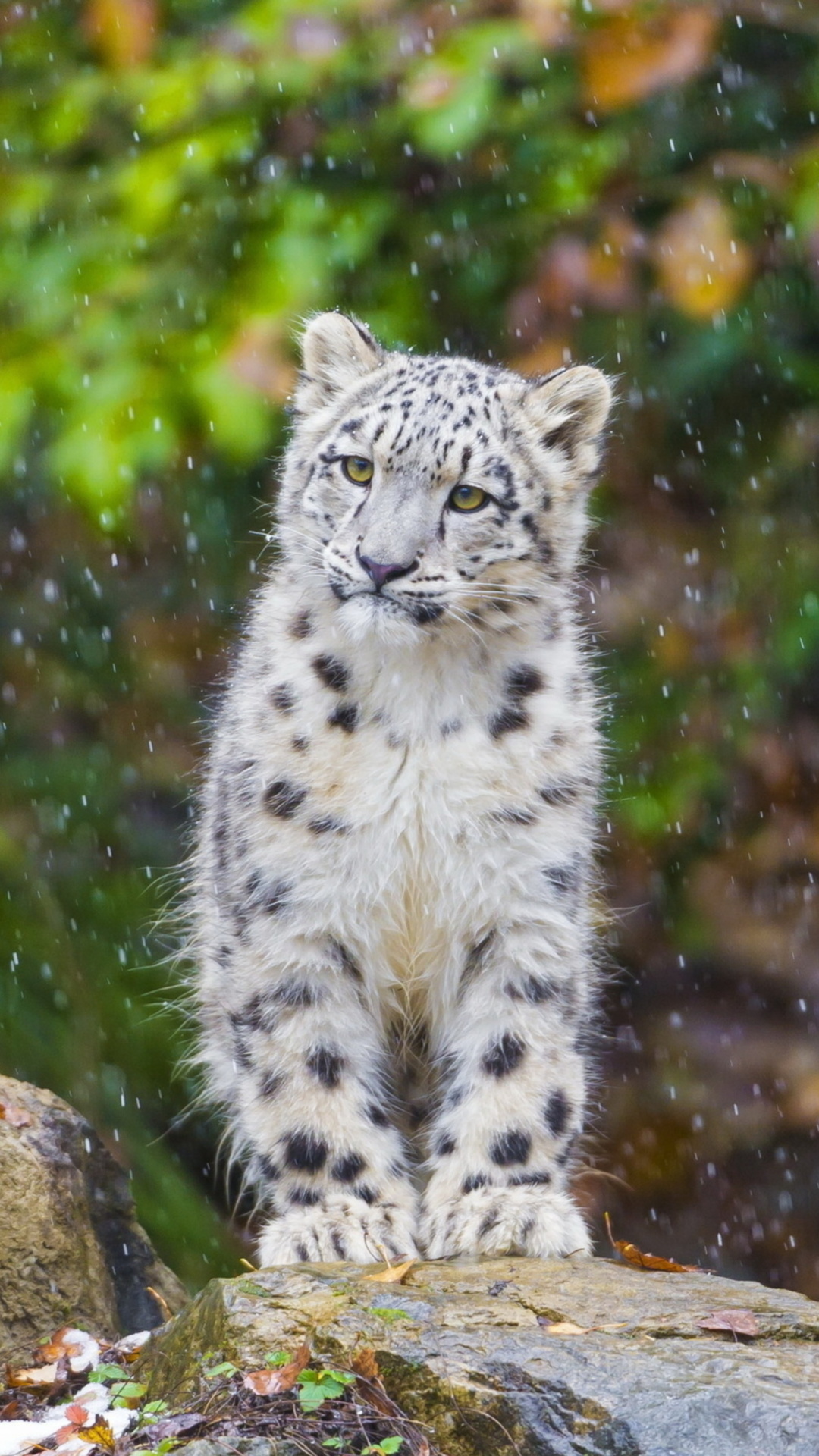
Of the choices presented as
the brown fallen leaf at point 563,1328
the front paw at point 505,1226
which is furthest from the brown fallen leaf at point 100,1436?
the front paw at point 505,1226

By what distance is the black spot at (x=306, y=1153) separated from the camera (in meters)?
4.68

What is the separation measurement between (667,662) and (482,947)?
253 centimetres

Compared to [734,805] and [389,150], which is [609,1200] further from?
[389,150]

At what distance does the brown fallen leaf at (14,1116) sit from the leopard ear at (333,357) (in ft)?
6.92

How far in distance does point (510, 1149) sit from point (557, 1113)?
163 mm

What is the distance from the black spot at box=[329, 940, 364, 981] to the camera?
15.7ft

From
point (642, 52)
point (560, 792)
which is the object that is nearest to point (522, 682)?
point (560, 792)

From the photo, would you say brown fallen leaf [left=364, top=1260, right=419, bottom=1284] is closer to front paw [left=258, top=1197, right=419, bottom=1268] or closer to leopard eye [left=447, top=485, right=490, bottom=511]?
front paw [left=258, top=1197, right=419, bottom=1268]

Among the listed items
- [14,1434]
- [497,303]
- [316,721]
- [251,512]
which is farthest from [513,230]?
[14,1434]

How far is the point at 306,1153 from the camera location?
4688 mm

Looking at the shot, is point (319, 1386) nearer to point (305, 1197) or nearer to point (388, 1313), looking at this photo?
point (388, 1313)

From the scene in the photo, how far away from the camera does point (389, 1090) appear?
5059 mm

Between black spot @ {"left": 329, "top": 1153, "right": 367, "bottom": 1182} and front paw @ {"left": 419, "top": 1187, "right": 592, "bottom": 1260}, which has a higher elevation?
black spot @ {"left": 329, "top": 1153, "right": 367, "bottom": 1182}

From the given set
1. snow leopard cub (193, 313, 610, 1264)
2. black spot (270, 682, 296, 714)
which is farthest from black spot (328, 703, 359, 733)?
black spot (270, 682, 296, 714)
